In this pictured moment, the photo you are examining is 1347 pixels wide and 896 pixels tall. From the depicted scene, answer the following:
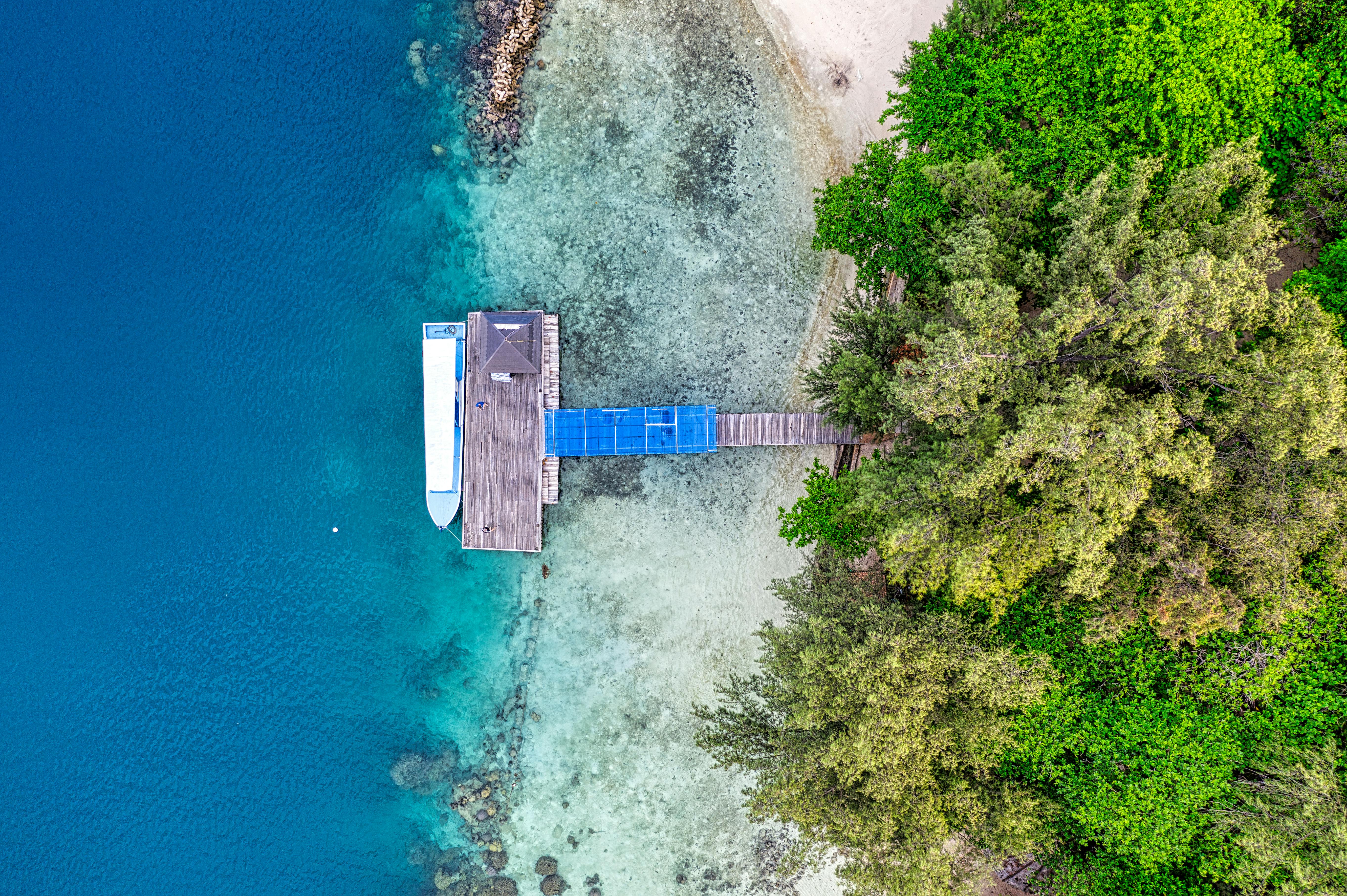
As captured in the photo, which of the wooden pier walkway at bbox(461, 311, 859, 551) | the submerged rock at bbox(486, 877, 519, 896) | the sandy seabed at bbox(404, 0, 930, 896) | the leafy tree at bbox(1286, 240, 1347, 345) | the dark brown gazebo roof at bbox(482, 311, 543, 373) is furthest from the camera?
the submerged rock at bbox(486, 877, 519, 896)

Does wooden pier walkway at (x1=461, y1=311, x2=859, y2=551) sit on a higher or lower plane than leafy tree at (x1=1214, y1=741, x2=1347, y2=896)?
higher

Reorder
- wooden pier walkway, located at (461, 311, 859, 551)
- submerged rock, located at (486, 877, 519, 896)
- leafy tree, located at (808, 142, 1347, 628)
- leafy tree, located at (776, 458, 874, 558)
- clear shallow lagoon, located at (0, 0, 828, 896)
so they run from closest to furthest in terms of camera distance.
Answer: leafy tree, located at (808, 142, 1347, 628) < leafy tree, located at (776, 458, 874, 558) < wooden pier walkway, located at (461, 311, 859, 551) < clear shallow lagoon, located at (0, 0, 828, 896) < submerged rock, located at (486, 877, 519, 896)

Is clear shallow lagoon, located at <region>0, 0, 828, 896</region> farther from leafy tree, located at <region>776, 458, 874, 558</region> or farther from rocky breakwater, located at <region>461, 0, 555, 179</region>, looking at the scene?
leafy tree, located at <region>776, 458, 874, 558</region>

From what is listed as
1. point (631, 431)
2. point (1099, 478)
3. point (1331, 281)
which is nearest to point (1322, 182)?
point (1331, 281)

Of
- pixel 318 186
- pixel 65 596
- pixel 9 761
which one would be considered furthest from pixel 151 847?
pixel 318 186

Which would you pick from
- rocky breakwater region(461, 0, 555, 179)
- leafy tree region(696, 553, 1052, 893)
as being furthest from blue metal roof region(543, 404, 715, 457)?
rocky breakwater region(461, 0, 555, 179)

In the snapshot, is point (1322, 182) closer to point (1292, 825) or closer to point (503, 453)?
point (1292, 825)
